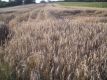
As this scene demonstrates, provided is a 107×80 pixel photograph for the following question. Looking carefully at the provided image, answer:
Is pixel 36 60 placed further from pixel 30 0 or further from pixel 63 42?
pixel 30 0

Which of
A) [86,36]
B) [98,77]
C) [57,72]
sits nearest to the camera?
[98,77]

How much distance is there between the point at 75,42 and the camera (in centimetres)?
598

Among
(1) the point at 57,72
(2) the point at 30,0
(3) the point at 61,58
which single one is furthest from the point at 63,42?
(2) the point at 30,0

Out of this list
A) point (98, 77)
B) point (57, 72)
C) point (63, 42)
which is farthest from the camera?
point (63, 42)

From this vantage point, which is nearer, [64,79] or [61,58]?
[64,79]

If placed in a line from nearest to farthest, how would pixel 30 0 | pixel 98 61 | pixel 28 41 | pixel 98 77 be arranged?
pixel 98 77
pixel 98 61
pixel 28 41
pixel 30 0

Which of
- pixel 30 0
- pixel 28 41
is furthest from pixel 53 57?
pixel 30 0

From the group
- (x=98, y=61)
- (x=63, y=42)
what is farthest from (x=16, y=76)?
(x=63, y=42)

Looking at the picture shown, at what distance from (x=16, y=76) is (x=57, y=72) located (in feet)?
2.20

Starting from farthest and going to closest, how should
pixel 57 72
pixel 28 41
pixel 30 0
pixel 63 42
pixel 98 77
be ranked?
pixel 30 0, pixel 28 41, pixel 63 42, pixel 57 72, pixel 98 77

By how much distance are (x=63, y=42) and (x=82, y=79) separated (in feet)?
6.91

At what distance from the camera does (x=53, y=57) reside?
187 inches

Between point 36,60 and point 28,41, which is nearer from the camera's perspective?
point 36,60

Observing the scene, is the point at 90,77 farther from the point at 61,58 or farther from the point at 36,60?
the point at 36,60
